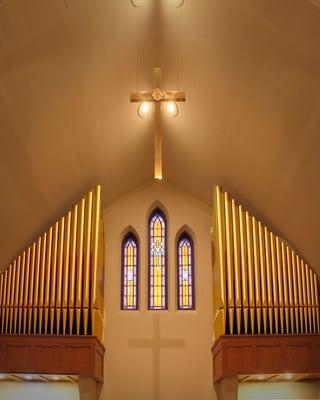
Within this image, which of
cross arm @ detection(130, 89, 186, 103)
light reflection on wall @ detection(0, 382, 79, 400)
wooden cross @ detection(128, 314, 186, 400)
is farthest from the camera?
wooden cross @ detection(128, 314, 186, 400)

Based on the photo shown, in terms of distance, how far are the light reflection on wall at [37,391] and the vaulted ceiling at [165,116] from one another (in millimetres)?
2800

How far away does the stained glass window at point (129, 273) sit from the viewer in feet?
45.0

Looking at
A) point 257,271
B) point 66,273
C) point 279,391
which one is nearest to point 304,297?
point 257,271

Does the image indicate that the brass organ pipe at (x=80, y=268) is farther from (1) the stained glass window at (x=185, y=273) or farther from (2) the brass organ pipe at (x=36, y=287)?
(1) the stained glass window at (x=185, y=273)

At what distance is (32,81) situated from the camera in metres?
9.19

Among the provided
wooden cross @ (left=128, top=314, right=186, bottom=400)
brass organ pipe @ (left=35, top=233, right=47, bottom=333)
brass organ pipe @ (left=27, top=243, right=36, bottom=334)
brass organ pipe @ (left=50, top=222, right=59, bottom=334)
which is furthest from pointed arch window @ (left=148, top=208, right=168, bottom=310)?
brass organ pipe @ (left=27, top=243, right=36, bottom=334)

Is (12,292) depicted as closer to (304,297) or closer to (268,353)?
(268,353)

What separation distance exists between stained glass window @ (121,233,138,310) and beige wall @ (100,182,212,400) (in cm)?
13

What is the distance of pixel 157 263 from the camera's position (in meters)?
13.9

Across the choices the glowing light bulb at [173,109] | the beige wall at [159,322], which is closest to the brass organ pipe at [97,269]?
the beige wall at [159,322]

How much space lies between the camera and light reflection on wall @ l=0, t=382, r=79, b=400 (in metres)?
13.2

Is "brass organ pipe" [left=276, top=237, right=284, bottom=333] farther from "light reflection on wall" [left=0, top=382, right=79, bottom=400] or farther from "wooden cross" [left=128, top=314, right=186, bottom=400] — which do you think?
"light reflection on wall" [left=0, top=382, right=79, bottom=400]

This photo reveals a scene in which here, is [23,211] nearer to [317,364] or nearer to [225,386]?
[225,386]

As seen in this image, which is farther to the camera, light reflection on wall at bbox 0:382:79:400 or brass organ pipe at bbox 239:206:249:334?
light reflection on wall at bbox 0:382:79:400
